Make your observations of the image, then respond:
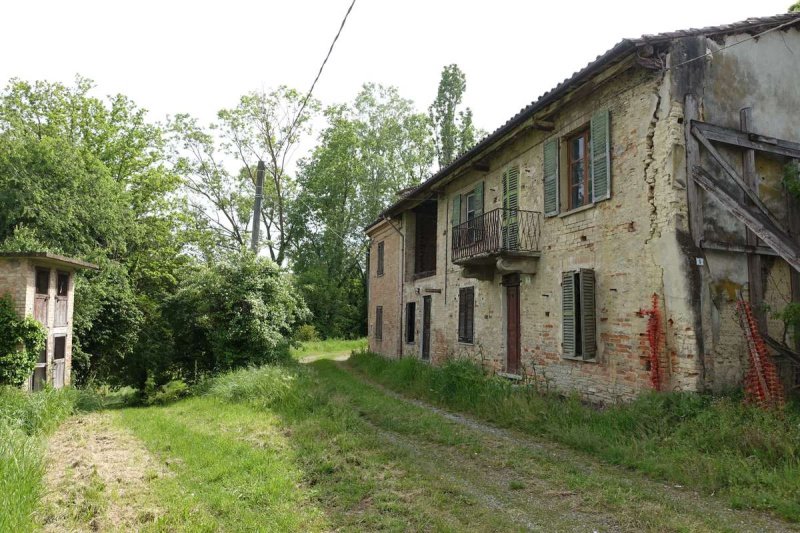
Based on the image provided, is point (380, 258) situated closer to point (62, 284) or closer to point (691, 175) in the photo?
point (62, 284)

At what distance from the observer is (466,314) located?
14.4 m

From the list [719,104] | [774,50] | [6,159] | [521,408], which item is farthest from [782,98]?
[6,159]

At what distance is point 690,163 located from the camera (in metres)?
8.03

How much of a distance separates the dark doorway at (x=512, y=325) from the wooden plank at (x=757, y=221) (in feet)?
15.5

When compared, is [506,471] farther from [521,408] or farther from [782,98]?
[782,98]

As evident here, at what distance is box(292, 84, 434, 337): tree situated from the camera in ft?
113

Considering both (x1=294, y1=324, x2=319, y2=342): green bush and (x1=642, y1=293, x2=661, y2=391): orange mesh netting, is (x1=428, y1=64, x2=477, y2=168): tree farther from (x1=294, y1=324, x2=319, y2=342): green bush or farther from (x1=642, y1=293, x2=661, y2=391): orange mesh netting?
(x1=642, y1=293, x2=661, y2=391): orange mesh netting

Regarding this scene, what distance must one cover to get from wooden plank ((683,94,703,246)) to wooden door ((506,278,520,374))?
4.55 m

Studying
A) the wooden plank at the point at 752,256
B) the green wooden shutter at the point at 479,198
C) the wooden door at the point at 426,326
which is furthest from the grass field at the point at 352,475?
the wooden door at the point at 426,326

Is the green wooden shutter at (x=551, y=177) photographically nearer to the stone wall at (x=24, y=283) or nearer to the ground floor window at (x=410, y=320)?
the ground floor window at (x=410, y=320)

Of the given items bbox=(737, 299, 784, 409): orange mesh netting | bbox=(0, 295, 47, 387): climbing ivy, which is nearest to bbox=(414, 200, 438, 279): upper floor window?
bbox=(0, 295, 47, 387): climbing ivy

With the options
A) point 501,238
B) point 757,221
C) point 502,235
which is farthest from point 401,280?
point 757,221

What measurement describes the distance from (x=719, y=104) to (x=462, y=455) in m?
6.89

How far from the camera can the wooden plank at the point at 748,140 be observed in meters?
8.22
